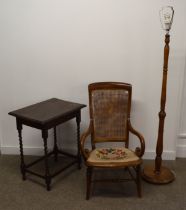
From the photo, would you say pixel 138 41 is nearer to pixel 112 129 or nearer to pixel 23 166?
pixel 112 129

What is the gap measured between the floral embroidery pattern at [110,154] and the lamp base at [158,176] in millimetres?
402

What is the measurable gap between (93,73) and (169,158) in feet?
4.05

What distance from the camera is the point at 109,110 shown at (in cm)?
274

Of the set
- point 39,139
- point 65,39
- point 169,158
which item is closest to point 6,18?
point 65,39

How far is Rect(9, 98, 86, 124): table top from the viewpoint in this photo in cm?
244

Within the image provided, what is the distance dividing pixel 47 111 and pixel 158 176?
1.22 meters

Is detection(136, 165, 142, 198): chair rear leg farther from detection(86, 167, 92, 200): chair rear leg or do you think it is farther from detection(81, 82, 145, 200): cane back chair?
detection(86, 167, 92, 200): chair rear leg

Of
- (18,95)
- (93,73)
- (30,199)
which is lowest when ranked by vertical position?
(30,199)

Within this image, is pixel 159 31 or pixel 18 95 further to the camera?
pixel 18 95

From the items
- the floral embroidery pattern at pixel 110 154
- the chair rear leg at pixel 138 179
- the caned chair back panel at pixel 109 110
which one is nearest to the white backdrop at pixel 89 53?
the caned chair back panel at pixel 109 110

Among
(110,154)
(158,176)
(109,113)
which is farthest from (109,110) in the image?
(158,176)

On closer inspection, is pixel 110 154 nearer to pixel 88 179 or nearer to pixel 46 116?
pixel 88 179

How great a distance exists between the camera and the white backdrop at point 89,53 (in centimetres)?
276

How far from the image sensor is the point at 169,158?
10.3 ft
